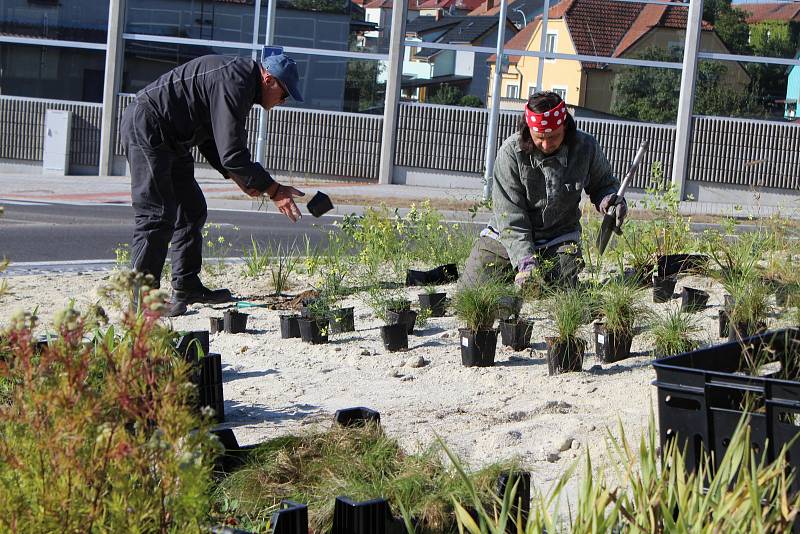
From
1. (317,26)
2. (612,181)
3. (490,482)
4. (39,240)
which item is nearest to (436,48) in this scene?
(317,26)

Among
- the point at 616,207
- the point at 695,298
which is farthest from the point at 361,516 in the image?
the point at 616,207

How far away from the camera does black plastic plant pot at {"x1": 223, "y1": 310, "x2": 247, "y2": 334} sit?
20.5 ft

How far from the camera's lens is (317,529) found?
311 centimetres

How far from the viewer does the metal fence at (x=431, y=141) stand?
64.2 feet

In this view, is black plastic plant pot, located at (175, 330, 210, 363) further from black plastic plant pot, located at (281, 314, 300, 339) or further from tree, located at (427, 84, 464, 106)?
tree, located at (427, 84, 464, 106)

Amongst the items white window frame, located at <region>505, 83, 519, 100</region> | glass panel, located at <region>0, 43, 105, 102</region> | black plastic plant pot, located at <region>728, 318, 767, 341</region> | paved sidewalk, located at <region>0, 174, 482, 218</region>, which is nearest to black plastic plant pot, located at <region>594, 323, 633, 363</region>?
black plastic plant pot, located at <region>728, 318, 767, 341</region>

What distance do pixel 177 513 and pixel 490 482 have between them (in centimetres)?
121

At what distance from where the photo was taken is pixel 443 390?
4.94m

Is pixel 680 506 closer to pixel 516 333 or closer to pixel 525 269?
pixel 516 333

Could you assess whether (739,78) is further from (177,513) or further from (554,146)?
(177,513)

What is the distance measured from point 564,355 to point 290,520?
243cm

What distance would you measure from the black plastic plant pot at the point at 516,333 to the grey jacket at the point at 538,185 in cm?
79

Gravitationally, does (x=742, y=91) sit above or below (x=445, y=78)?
above

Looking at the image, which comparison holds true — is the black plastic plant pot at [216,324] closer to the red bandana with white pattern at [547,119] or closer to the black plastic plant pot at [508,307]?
the black plastic plant pot at [508,307]
